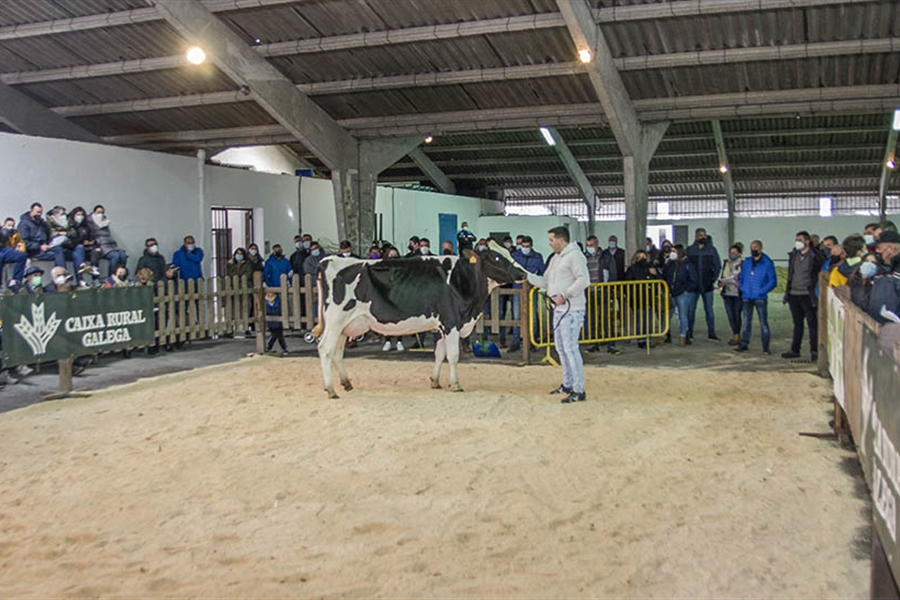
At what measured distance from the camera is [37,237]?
50.0 feet

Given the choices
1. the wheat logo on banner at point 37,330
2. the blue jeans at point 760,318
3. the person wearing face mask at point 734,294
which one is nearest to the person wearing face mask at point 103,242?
the wheat logo on banner at point 37,330

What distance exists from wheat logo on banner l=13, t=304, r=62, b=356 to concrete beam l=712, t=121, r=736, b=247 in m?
19.3

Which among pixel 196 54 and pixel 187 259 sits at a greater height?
pixel 196 54

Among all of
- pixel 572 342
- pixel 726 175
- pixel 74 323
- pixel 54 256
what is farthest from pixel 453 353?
pixel 726 175

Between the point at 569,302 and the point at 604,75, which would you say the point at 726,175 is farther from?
the point at 569,302

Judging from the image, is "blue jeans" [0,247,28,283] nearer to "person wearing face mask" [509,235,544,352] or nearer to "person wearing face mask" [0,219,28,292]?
"person wearing face mask" [0,219,28,292]

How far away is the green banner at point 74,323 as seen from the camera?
35.7 ft

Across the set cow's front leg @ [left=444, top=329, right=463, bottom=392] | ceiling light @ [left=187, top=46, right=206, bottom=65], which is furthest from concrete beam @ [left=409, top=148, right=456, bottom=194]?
cow's front leg @ [left=444, top=329, right=463, bottom=392]

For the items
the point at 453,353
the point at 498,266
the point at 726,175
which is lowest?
the point at 453,353

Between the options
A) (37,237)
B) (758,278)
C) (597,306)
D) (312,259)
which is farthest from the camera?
(312,259)

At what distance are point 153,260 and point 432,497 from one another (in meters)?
13.0

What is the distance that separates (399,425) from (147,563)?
12.9 ft

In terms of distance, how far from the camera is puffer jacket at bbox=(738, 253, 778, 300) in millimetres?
13828

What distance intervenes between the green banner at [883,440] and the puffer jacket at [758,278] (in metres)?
8.78
